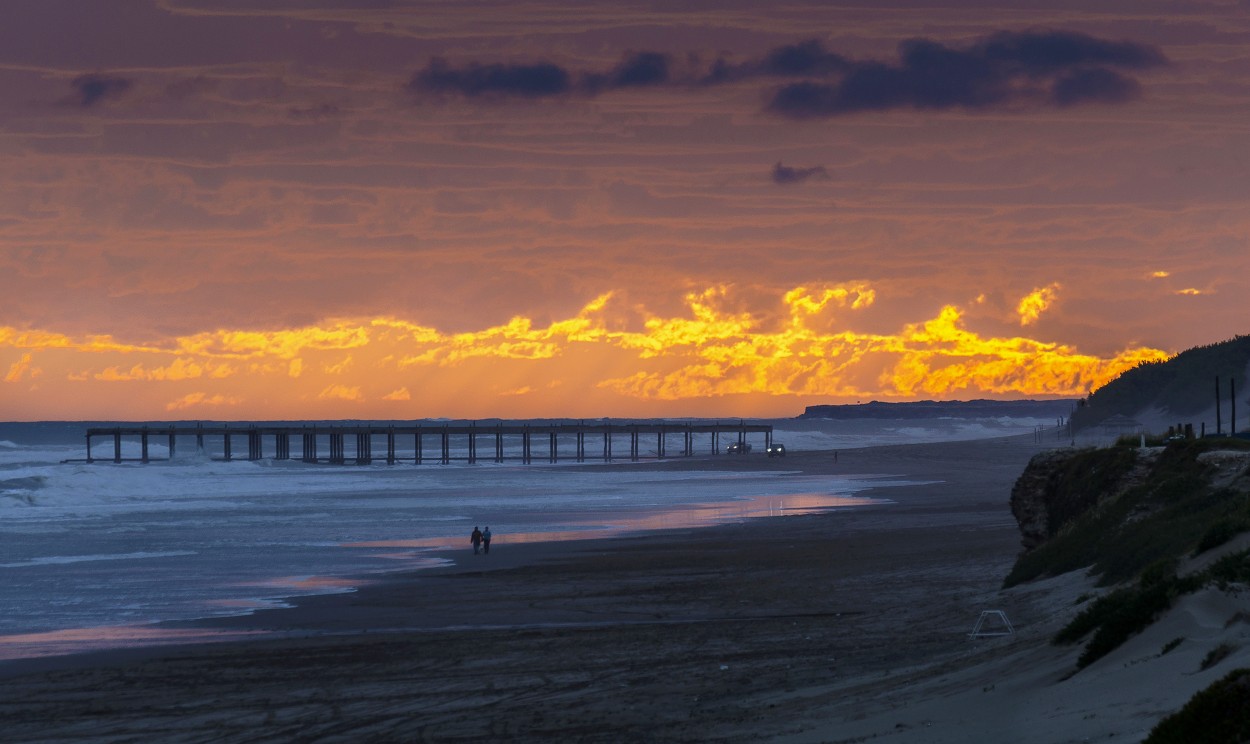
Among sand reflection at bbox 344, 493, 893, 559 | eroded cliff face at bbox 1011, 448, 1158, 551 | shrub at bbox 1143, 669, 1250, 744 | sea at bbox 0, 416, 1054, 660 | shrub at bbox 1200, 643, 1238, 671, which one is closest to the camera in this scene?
shrub at bbox 1143, 669, 1250, 744

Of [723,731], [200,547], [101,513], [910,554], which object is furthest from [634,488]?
[723,731]

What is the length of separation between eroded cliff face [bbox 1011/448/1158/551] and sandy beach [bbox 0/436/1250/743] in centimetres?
118

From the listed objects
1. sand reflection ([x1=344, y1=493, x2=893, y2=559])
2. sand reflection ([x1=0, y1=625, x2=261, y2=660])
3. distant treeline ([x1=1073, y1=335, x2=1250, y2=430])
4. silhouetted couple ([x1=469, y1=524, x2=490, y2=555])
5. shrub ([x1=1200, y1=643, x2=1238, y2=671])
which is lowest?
sand reflection ([x1=344, y1=493, x2=893, y2=559])

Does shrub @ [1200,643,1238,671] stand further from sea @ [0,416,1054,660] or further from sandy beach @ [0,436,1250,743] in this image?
sea @ [0,416,1054,660]

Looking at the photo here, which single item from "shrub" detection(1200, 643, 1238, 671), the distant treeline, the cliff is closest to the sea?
the cliff

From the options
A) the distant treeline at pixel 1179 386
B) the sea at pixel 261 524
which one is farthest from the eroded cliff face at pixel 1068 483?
the distant treeline at pixel 1179 386

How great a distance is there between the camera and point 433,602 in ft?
75.0

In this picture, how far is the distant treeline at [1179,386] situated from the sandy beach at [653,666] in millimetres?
67487

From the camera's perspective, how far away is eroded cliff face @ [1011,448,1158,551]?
76.2ft

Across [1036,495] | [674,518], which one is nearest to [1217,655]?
[1036,495]

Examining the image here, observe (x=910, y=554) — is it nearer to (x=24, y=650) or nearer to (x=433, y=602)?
(x=433, y=602)

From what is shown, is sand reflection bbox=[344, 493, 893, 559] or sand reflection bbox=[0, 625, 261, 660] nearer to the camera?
sand reflection bbox=[0, 625, 261, 660]

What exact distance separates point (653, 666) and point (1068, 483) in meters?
11.7

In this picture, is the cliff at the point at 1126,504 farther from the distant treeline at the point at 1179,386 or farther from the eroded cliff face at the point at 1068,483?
the distant treeline at the point at 1179,386
